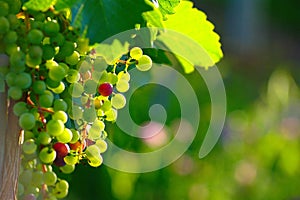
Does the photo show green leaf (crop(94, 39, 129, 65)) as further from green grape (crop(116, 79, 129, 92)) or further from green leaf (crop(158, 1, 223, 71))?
green leaf (crop(158, 1, 223, 71))

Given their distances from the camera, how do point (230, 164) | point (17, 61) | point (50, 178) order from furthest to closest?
point (230, 164), point (50, 178), point (17, 61)

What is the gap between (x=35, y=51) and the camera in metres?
0.49

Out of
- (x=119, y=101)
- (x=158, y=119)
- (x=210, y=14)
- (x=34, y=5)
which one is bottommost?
(x=210, y=14)

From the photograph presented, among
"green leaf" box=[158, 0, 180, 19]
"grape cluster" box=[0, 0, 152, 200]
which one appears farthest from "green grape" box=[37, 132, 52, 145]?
"green leaf" box=[158, 0, 180, 19]

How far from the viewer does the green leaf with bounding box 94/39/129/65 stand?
526 millimetres

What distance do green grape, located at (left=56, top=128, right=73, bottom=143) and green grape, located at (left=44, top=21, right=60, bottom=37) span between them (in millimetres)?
74

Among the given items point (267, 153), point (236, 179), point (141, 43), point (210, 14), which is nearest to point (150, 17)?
point (141, 43)

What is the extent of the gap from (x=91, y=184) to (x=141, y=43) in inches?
50.7

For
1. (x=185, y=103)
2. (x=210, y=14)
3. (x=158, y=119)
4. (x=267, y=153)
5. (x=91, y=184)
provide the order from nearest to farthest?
1. (x=91, y=184)
2. (x=158, y=119)
3. (x=267, y=153)
4. (x=185, y=103)
5. (x=210, y=14)

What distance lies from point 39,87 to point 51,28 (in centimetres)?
4

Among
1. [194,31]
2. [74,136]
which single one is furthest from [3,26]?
[194,31]

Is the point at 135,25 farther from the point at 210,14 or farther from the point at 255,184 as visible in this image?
the point at 210,14

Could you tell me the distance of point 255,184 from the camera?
2.21 m

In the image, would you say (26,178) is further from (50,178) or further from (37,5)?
(37,5)
